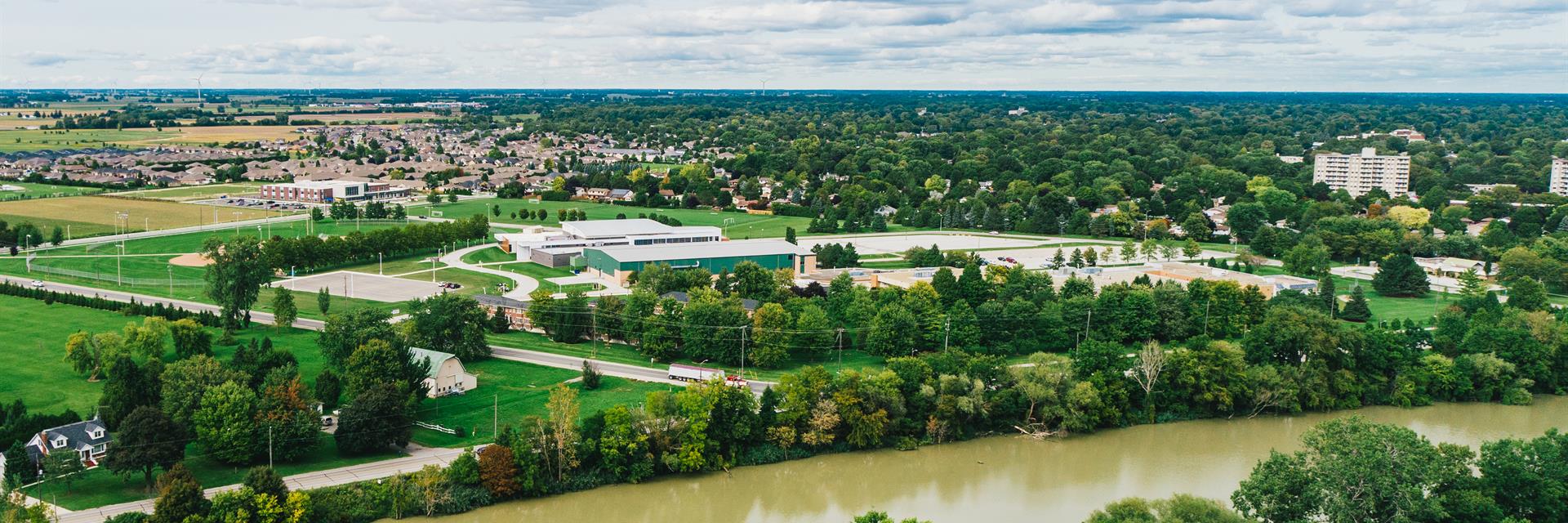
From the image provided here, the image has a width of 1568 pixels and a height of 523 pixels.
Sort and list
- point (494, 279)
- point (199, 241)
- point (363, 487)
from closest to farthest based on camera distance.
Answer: point (363, 487), point (494, 279), point (199, 241)

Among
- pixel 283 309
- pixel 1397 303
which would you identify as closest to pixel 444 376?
pixel 283 309

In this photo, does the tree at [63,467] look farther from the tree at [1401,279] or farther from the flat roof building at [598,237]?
the tree at [1401,279]


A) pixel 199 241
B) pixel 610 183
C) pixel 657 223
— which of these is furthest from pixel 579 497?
pixel 610 183

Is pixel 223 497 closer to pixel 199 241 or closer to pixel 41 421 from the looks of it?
pixel 41 421

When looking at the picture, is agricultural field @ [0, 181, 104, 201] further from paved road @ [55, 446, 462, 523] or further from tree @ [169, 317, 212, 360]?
paved road @ [55, 446, 462, 523]

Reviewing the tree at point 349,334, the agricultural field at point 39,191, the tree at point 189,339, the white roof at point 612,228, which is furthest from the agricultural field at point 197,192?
the tree at point 349,334

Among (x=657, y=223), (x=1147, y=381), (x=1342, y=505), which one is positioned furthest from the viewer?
(x=657, y=223)

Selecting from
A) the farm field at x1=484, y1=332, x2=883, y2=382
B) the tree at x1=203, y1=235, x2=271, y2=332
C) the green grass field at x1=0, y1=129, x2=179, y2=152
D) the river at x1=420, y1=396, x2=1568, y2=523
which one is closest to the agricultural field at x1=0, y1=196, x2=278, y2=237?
the tree at x1=203, y1=235, x2=271, y2=332
